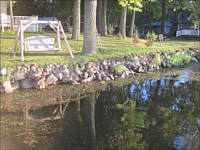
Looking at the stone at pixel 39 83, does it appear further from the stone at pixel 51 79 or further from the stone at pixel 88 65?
the stone at pixel 88 65

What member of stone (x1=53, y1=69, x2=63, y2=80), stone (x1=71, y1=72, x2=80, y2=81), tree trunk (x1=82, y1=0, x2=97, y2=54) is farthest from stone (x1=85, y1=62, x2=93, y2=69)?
tree trunk (x1=82, y1=0, x2=97, y2=54)

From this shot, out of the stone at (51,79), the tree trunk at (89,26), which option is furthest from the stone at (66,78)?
the tree trunk at (89,26)

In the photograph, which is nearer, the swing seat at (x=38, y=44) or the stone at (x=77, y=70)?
the stone at (x=77, y=70)

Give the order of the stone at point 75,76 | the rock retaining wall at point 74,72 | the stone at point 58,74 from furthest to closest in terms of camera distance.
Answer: the stone at point 75,76 → the stone at point 58,74 → the rock retaining wall at point 74,72

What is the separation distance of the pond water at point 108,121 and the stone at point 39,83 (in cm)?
58

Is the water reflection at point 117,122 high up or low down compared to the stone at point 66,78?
down

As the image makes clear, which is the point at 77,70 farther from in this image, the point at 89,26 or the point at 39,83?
the point at 89,26

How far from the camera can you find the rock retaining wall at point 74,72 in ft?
34.9

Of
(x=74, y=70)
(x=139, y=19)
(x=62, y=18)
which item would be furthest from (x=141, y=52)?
(x=139, y=19)

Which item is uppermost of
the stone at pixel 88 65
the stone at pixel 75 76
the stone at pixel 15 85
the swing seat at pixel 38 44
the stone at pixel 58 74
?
the swing seat at pixel 38 44

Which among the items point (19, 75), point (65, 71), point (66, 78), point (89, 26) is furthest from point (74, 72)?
point (89, 26)

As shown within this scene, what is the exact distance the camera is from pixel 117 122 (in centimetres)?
802

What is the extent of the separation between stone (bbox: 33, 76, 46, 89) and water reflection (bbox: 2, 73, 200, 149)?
1573mm

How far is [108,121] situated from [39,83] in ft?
11.6
